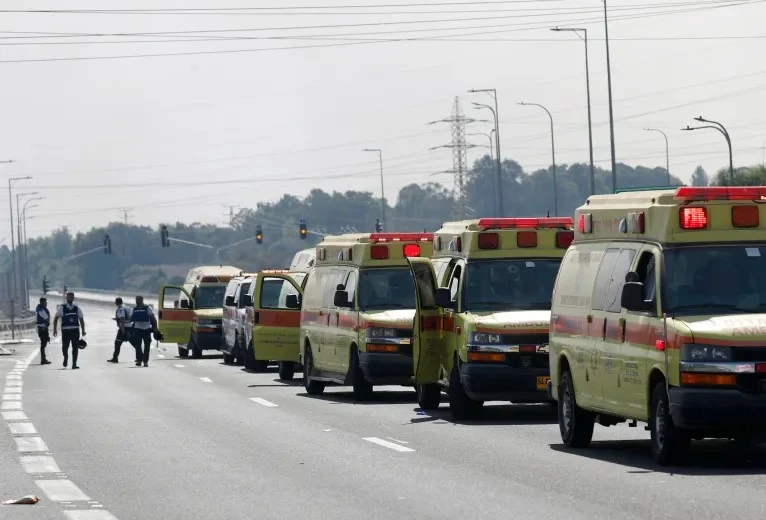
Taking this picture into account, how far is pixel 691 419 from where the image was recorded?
45.5 feet

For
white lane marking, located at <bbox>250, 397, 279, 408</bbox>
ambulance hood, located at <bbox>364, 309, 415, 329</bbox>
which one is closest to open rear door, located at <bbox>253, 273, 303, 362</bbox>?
white lane marking, located at <bbox>250, 397, 279, 408</bbox>

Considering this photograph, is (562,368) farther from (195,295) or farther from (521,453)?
(195,295)

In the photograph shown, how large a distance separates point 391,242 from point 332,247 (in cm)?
194

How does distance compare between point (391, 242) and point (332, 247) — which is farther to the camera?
point (332, 247)

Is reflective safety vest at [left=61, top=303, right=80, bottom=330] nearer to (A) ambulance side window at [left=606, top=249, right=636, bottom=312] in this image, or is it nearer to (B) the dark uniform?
(B) the dark uniform

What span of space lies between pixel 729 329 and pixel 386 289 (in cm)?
1169

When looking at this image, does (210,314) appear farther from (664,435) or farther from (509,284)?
(664,435)

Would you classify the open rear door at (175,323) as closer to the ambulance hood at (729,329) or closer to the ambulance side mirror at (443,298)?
the ambulance side mirror at (443,298)

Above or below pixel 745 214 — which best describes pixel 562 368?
below

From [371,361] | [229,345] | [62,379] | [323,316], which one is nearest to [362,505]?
[371,361]

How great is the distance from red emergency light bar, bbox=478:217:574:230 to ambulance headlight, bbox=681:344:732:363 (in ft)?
25.6

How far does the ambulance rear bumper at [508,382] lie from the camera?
65.4ft

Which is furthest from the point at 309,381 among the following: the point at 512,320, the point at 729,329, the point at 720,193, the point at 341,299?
the point at 729,329

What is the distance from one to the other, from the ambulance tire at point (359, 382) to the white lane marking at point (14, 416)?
175 inches
